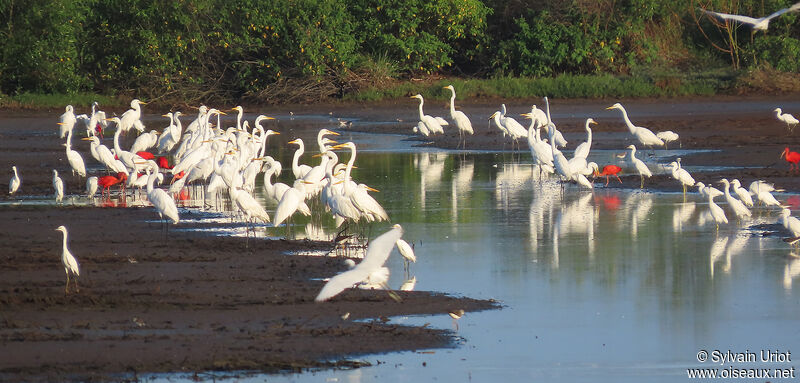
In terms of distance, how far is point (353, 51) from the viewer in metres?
35.7

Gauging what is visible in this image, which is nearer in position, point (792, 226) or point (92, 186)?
point (792, 226)

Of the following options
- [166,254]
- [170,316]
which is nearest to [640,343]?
[170,316]

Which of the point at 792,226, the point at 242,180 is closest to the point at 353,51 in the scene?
the point at 242,180

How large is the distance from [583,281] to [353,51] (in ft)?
85.4

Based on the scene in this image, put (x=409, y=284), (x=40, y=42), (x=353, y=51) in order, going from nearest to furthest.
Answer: (x=409, y=284)
(x=40, y=42)
(x=353, y=51)

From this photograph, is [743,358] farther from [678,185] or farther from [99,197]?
[99,197]

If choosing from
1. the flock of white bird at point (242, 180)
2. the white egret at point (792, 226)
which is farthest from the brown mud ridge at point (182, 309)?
the white egret at point (792, 226)

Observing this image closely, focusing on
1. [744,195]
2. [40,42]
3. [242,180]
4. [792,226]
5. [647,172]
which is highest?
[40,42]

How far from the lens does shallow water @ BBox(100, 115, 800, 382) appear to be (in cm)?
777

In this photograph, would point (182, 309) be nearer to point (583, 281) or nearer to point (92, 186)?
point (583, 281)

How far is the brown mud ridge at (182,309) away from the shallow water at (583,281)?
0.27 meters

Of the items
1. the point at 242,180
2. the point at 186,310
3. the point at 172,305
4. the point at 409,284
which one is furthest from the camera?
the point at 242,180

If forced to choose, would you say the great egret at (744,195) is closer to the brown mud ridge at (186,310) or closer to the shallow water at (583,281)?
the shallow water at (583,281)

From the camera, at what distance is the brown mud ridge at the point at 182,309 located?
25.3 feet
